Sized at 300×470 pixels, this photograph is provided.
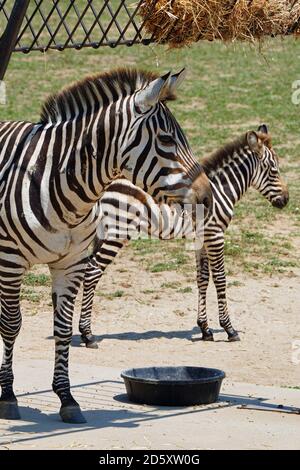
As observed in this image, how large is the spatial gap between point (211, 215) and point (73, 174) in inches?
144

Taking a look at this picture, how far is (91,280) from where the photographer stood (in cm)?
1120

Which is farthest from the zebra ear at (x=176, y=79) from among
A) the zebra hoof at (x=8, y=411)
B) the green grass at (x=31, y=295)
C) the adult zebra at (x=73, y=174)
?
the green grass at (x=31, y=295)

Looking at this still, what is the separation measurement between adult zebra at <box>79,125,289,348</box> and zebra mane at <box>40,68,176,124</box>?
388cm

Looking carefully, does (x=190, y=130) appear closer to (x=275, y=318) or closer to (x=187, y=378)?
(x=275, y=318)

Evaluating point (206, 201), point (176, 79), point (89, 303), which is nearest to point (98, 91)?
point (176, 79)

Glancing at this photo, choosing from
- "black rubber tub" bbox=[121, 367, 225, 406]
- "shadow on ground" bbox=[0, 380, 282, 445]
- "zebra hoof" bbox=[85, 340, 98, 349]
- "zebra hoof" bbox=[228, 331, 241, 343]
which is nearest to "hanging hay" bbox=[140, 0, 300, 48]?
"black rubber tub" bbox=[121, 367, 225, 406]

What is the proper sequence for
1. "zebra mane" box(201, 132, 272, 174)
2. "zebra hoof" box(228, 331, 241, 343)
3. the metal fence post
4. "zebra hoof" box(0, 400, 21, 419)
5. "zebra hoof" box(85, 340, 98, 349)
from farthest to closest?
1. "zebra mane" box(201, 132, 272, 174)
2. "zebra hoof" box(228, 331, 241, 343)
3. "zebra hoof" box(85, 340, 98, 349)
4. "zebra hoof" box(0, 400, 21, 419)
5. the metal fence post

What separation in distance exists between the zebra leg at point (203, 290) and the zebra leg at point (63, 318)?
3895 mm

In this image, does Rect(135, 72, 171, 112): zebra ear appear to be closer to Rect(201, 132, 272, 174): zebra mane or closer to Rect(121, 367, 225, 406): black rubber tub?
Rect(121, 367, 225, 406): black rubber tub

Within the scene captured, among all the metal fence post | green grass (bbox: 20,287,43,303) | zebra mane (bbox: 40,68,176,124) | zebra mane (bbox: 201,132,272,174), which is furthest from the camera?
green grass (bbox: 20,287,43,303)

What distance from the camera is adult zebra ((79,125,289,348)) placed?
1132 cm

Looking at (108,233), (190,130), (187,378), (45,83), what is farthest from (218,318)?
(45,83)

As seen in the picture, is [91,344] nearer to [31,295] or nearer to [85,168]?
[31,295]

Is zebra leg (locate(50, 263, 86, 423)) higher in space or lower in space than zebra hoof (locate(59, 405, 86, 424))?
higher
